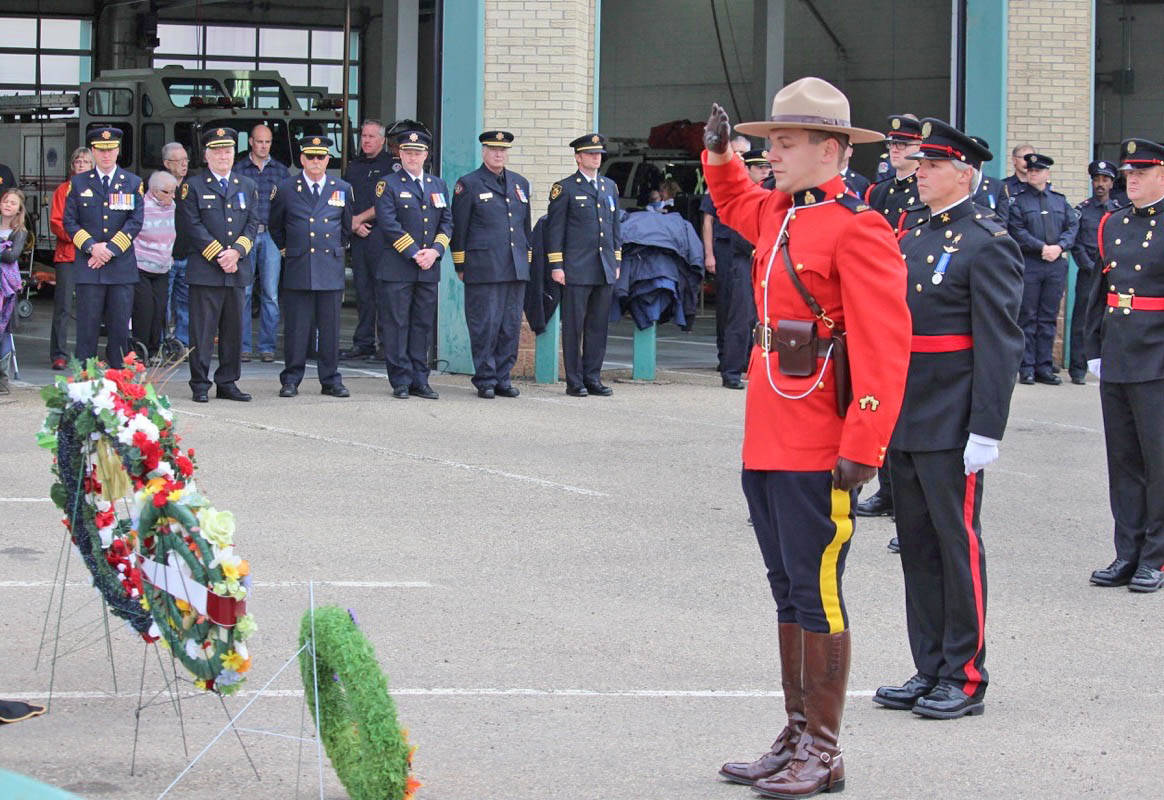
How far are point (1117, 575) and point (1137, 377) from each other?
3.03ft

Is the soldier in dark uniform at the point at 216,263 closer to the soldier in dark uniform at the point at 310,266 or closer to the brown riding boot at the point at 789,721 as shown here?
the soldier in dark uniform at the point at 310,266

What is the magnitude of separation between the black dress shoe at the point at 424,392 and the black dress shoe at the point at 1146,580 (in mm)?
6942

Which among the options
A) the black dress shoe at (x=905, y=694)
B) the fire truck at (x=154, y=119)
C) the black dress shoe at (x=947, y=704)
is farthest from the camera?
the fire truck at (x=154, y=119)

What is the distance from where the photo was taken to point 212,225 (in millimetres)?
13328

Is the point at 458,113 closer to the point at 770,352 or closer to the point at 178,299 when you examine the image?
the point at 178,299

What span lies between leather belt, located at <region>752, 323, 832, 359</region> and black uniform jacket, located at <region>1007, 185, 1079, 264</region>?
11.2m

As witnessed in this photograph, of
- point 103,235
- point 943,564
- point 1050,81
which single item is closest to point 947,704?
point 943,564

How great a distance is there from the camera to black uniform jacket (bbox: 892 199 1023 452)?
6070mm

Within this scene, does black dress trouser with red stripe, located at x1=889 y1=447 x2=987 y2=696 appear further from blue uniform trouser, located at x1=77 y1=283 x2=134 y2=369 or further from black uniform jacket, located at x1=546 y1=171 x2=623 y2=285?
blue uniform trouser, located at x1=77 y1=283 x2=134 y2=369

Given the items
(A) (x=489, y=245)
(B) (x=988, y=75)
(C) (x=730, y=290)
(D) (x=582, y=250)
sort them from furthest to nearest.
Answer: (B) (x=988, y=75), (C) (x=730, y=290), (D) (x=582, y=250), (A) (x=489, y=245)

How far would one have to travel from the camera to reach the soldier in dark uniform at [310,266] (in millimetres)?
13672

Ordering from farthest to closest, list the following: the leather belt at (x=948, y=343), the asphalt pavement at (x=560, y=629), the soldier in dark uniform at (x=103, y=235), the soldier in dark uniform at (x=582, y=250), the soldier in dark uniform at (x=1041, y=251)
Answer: the soldier in dark uniform at (x=1041, y=251)
the soldier in dark uniform at (x=582, y=250)
the soldier in dark uniform at (x=103, y=235)
the leather belt at (x=948, y=343)
the asphalt pavement at (x=560, y=629)

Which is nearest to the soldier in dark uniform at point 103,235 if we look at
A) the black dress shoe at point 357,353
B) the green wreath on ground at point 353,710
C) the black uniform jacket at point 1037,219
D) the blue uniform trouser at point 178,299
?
the blue uniform trouser at point 178,299

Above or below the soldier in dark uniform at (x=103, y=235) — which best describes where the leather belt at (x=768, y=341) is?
below
